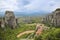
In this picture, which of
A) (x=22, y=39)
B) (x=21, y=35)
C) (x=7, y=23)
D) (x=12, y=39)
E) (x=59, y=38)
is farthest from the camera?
(x=7, y=23)

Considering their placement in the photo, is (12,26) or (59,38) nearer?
(59,38)

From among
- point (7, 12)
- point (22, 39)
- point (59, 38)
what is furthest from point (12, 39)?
point (7, 12)

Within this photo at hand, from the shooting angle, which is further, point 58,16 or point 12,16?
point 12,16

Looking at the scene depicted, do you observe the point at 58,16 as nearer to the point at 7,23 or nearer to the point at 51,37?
the point at 7,23

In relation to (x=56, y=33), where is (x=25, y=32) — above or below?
below

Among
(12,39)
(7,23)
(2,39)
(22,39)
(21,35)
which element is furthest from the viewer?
(7,23)

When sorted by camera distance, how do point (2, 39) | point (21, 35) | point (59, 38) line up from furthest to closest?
1. point (21, 35)
2. point (2, 39)
3. point (59, 38)

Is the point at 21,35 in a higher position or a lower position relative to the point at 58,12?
lower

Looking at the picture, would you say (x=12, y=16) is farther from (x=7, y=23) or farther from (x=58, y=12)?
(x=58, y=12)

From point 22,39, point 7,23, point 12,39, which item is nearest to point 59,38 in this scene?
point 12,39
